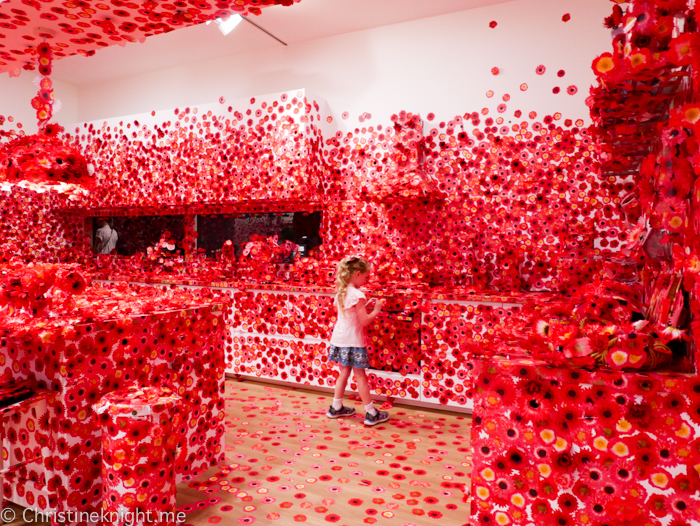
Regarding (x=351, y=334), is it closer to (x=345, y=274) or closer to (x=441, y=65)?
(x=345, y=274)

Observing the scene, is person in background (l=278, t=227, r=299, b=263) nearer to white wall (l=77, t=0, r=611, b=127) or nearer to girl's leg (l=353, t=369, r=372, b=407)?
white wall (l=77, t=0, r=611, b=127)

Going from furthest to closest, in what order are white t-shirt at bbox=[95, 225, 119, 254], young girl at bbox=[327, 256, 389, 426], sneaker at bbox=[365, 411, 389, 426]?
white t-shirt at bbox=[95, 225, 119, 254], young girl at bbox=[327, 256, 389, 426], sneaker at bbox=[365, 411, 389, 426]

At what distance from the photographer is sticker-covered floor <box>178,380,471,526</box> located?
2.39 meters

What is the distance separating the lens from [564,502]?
5.31ft

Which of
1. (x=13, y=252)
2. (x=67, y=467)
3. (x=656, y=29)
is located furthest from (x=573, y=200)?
(x=13, y=252)

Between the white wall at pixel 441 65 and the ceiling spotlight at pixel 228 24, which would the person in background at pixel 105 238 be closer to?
the white wall at pixel 441 65

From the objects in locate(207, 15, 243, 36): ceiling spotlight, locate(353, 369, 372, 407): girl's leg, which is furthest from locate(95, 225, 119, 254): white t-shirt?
locate(353, 369, 372, 407): girl's leg

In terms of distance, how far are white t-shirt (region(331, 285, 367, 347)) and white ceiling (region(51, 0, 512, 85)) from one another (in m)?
2.74

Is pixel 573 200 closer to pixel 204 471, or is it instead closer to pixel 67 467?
pixel 204 471

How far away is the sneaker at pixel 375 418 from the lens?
145 inches

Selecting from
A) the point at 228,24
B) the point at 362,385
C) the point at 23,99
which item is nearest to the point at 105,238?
the point at 23,99

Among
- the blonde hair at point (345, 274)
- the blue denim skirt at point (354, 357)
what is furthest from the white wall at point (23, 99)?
the blue denim skirt at point (354, 357)

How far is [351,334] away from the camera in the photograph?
382 cm

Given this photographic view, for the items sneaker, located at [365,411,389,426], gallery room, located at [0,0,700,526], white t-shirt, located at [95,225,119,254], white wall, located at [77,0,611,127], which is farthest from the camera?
white t-shirt, located at [95,225,119,254]
